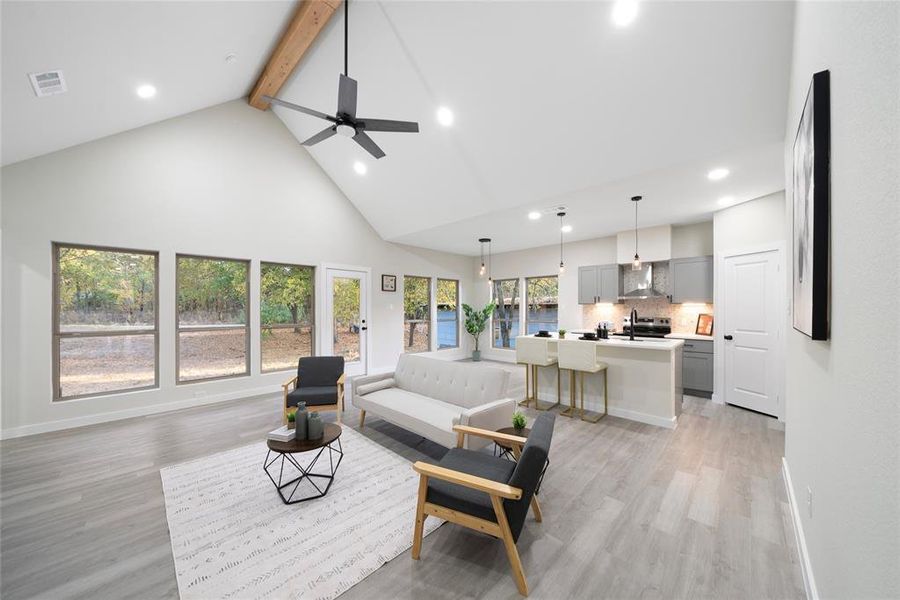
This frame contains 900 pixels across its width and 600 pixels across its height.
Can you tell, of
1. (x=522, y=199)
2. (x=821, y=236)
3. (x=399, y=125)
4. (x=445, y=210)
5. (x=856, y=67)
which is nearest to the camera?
(x=856, y=67)

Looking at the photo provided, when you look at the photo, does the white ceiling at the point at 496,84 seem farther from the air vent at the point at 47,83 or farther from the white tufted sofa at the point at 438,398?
the white tufted sofa at the point at 438,398

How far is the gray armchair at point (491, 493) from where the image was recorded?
167 cm

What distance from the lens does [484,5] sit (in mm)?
2760

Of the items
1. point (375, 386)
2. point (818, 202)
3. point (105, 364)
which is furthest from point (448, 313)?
point (818, 202)

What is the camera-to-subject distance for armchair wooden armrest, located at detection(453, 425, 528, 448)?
2.19 m

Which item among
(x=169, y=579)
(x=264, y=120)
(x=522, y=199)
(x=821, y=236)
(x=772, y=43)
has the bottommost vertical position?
(x=169, y=579)

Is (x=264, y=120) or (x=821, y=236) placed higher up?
(x=264, y=120)

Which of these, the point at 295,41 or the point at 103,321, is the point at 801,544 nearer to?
the point at 295,41

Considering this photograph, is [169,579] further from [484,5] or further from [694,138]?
[694,138]

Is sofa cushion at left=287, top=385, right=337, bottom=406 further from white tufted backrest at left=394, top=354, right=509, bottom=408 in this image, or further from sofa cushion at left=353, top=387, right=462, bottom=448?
white tufted backrest at left=394, top=354, right=509, bottom=408

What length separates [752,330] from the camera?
4316mm

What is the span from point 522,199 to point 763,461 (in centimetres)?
367

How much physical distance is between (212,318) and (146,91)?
2916mm

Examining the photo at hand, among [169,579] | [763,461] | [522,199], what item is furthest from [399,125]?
[763,461]
